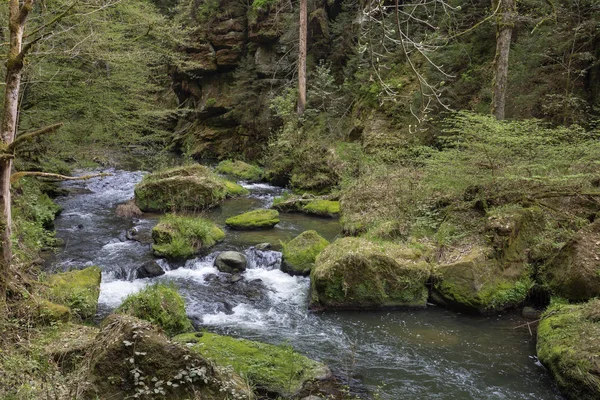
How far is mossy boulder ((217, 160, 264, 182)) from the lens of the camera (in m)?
21.0

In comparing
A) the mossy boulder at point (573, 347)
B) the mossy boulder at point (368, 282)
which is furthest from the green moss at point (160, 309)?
the mossy boulder at point (573, 347)

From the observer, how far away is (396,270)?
316 inches

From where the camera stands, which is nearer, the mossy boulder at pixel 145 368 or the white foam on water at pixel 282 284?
the mossy boulder at pixel 145 368

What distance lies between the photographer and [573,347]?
548 cm

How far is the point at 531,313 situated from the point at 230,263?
6.12 meters

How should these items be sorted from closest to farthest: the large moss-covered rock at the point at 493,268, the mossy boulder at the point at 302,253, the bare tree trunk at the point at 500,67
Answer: the large moss-covered rock at the point at 493,268 → the mossy boulder at the point at 302,253 → the bare tree trunk at the point at 500,67

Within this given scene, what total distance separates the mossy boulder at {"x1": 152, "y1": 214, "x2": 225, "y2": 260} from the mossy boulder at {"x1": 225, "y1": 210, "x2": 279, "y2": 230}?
139cm

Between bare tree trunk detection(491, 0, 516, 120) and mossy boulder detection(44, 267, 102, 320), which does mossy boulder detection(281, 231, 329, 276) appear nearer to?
mossy boulder detection(44, 267, 102, 320)

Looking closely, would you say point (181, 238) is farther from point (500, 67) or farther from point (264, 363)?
point (500, 67)

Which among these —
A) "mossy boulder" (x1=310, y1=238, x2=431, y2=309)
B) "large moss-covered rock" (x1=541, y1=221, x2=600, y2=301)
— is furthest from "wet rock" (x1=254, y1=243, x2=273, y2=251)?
"large moss-covered rock" (x1=541, y1=221, x2=600, y2=301)

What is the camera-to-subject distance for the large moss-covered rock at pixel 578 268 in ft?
22.7

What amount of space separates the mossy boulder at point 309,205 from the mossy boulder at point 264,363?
813 cm

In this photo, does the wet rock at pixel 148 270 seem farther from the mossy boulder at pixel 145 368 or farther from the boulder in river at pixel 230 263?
the mossy boulder at pixel 145 368

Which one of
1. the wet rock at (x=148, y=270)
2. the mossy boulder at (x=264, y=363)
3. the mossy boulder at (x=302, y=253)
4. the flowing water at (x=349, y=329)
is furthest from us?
the mossy boulder at (x=302, y=253)
